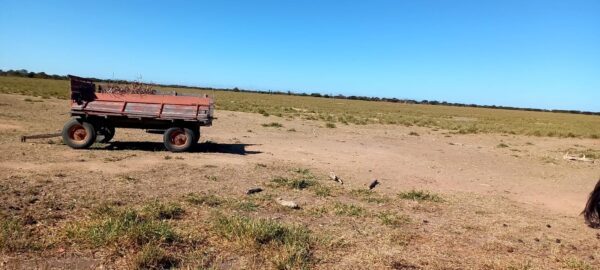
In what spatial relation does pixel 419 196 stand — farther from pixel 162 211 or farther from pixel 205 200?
pixel 162 211

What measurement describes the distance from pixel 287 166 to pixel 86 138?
506 cm

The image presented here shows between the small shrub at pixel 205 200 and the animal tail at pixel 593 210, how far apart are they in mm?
5477

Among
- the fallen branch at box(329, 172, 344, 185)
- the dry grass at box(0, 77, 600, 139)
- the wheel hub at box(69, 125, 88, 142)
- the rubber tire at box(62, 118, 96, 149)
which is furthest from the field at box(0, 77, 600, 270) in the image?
the dry grass at box(0, 77, 600, 139)

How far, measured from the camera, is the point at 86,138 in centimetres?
1166

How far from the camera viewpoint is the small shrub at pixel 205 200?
22.7 ft

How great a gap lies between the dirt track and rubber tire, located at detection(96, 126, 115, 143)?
392 mm

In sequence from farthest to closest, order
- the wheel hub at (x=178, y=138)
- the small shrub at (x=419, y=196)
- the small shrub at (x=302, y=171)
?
1. the wheel hub at (x=178, y=138)
2. the small shrub at (x=302, y=171)
3. the small shrub at (x=419, y=196)

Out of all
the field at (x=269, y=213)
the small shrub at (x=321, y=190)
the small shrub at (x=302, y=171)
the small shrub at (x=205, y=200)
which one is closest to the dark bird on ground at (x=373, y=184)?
the field at (x=269, y=213)

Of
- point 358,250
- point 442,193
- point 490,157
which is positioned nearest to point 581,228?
point 442,193

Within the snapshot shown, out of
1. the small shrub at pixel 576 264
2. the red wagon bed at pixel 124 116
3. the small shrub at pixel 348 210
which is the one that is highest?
the red wagon bed at pixel 124 116

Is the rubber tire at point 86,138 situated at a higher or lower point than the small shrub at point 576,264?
higher

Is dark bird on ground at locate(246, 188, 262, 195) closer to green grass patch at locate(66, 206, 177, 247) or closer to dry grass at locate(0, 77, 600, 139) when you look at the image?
green grass patch at locate(66, 206, 177, 247)

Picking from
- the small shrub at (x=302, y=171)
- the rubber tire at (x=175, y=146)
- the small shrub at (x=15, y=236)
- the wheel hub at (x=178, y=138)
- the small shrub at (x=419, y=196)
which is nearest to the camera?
the small shrub at (x=15, y=236)

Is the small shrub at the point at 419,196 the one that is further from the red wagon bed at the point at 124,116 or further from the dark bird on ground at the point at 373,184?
the red wagon bed at the point at 124,116
